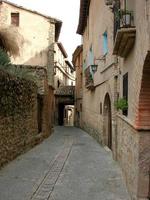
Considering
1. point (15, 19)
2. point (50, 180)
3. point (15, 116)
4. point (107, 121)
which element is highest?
point (15, 19)

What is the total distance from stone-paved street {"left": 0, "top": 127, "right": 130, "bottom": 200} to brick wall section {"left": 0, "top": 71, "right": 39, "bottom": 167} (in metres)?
0.47

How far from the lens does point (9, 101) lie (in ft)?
39.1

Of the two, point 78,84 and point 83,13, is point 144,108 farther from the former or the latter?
point 78,84

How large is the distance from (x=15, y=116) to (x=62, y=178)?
383 centimetres

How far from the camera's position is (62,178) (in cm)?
976

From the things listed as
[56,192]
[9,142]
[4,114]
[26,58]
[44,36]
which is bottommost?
[56,192]

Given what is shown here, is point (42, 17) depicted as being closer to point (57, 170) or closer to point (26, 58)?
point (26, 58)

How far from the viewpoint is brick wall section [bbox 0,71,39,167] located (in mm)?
11227

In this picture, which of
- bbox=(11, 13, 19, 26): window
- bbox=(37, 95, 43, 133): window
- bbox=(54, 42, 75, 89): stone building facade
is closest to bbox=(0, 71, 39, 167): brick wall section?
bbox=(37, 95, 43, 133): window

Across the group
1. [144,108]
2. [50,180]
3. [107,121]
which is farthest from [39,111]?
[144,108]

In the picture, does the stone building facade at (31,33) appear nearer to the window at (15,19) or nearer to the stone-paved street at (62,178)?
the window at (15,19)

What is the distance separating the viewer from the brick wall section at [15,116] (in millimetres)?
11227

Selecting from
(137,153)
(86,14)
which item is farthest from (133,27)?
(86,14)

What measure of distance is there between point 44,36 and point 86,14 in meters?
3.72
